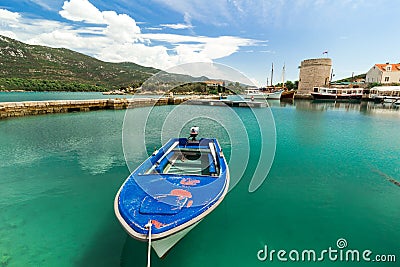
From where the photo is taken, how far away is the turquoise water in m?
4.79

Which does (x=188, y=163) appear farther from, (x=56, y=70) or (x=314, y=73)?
(x=56, y=70)

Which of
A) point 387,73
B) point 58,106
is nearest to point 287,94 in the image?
point 387,73

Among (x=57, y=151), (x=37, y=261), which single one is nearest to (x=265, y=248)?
(x=37, y=261)

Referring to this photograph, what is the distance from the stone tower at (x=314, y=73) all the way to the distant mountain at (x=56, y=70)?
169 feet

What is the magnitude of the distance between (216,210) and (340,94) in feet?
204

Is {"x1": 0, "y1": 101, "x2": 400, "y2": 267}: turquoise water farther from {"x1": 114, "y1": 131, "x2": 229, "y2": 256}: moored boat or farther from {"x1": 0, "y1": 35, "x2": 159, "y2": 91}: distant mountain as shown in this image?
{"x1": 0, "y1": 35, "x2": 159, "y2": 91}: distant mountain

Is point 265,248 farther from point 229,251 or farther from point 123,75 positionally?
point 123,75

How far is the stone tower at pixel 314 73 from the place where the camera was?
199 feet

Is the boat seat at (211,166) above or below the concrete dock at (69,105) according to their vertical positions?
below

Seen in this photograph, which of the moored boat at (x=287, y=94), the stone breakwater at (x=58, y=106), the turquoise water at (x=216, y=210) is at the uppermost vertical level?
the moored boat at (x=287, y=94)

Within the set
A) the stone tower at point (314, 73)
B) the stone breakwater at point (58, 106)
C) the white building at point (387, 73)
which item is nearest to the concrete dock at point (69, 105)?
the stone breakwater at point (58, 106)

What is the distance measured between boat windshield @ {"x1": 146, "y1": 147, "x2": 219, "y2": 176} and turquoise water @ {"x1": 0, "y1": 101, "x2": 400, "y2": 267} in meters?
1.33

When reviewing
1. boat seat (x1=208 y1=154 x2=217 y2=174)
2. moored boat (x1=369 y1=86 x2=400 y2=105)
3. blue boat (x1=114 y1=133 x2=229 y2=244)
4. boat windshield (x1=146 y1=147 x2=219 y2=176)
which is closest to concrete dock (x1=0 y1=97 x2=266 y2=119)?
boat windshield (x1=146 y1=147 x2=219 y2=176)

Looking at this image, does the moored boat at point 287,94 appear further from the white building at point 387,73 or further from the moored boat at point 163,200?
the moored boat at point 163,200
